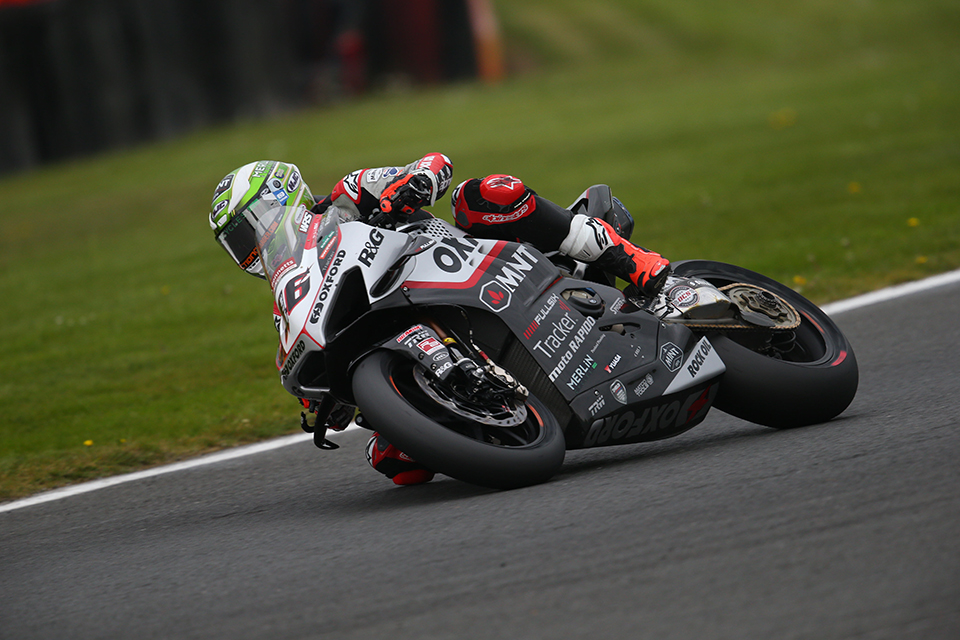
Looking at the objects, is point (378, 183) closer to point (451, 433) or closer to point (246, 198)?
point (246, 198)

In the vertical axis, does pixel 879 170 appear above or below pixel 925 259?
below

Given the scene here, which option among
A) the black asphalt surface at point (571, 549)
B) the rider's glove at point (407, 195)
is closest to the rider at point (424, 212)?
the rider's glove at point (407, 195)

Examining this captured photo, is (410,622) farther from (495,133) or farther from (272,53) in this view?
(272,53)

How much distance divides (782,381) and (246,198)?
233cm

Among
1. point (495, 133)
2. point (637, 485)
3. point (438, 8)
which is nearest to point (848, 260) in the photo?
point (637, 485)

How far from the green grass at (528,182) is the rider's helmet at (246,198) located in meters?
1.92

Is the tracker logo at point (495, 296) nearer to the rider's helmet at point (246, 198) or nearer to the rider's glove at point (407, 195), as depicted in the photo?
the rider's glove at point (407, 195)

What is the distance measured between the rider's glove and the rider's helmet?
35 centimetres

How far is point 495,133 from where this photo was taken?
19.9 metres

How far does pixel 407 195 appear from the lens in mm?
4484

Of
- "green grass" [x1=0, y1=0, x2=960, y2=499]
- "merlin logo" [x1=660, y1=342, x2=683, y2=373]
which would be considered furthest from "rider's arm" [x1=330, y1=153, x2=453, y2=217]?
"green grass" [x1=0, y1=0, x2=960, y2=499]

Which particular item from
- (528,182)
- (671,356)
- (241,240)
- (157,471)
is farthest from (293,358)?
(528,182)

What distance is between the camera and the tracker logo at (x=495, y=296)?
4.45 m

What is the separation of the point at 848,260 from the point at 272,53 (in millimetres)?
20521
